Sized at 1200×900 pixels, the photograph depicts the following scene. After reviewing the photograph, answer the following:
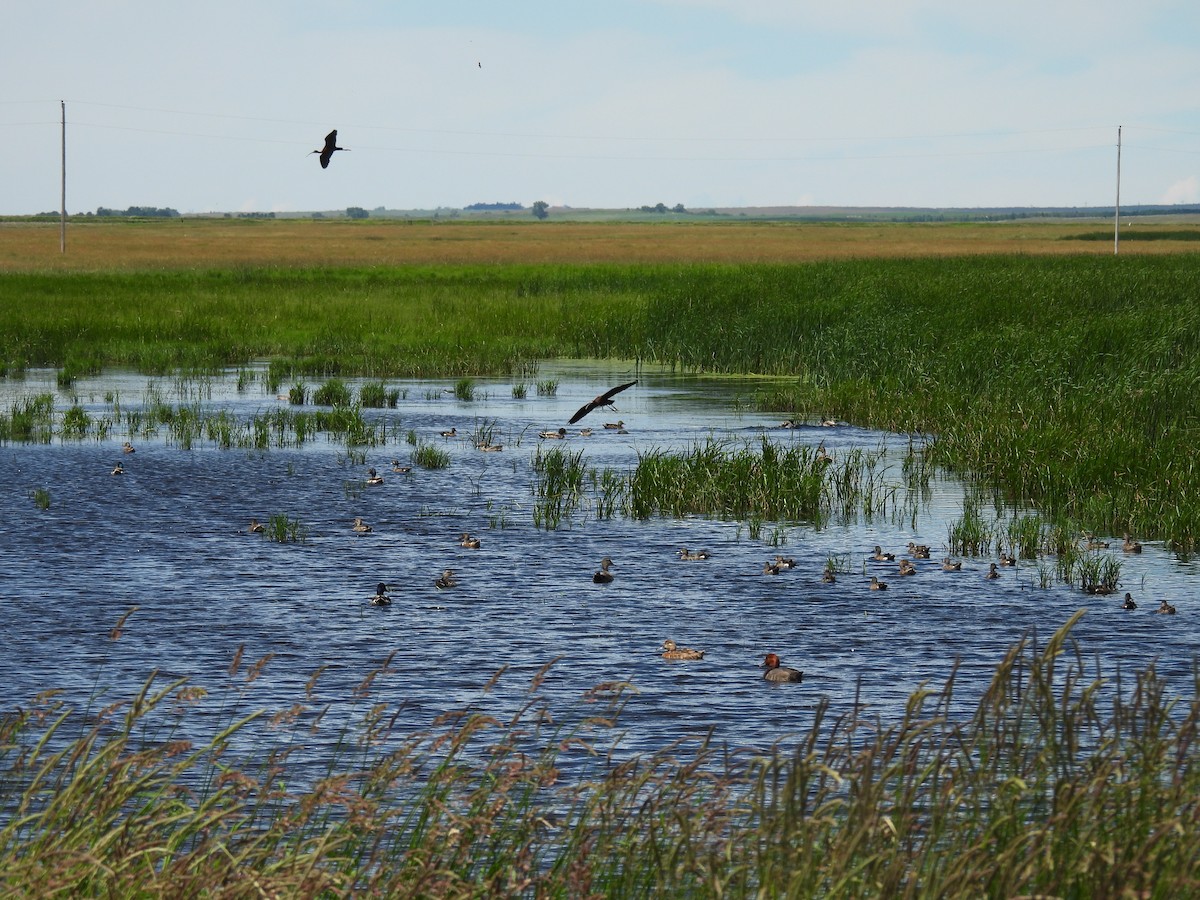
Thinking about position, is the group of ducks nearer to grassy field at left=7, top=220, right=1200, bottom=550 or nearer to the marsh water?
the marsh water

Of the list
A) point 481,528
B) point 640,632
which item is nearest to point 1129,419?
point 481,528

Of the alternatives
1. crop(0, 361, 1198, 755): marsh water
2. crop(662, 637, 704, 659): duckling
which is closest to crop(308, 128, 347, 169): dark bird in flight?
crop(0, 361, 1198, 755): marsh water

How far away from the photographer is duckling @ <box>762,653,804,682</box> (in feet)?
34.7

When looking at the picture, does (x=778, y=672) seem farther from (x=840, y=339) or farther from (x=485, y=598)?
(x=840, y=339)

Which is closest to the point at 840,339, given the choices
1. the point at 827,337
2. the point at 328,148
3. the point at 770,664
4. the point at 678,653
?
the point at 827,337

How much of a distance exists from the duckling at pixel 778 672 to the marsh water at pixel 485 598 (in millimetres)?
A: 99

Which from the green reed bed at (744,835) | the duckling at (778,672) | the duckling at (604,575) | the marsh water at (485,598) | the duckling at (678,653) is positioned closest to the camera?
the green reed bed at (744,835)

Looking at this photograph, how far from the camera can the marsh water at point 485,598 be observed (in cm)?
1048

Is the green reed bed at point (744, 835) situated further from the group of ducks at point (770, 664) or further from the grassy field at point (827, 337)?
the grassy field at point (827, 337)

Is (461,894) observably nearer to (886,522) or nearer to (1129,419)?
(886,522)

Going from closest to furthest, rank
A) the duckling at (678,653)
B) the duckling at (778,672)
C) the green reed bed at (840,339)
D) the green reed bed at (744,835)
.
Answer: the green reed bed at (744,835) → the duckling at (778,672) → the duckling at (678,653) → the green reed bed at (840,339)

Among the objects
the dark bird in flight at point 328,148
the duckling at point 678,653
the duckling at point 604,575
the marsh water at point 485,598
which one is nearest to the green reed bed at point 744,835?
the marsh water at point 485,598

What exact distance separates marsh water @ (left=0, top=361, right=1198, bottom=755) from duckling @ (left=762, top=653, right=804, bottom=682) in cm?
10

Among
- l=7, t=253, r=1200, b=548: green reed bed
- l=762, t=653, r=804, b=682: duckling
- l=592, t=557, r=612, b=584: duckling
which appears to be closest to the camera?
l=762, t=653, r=804, b=682: duckling
